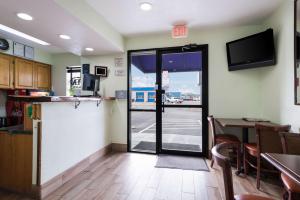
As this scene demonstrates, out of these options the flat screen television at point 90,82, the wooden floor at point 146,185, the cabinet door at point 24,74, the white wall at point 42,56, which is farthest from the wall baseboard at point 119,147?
the white wall at point 42,56

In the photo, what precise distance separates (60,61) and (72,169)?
3.50m

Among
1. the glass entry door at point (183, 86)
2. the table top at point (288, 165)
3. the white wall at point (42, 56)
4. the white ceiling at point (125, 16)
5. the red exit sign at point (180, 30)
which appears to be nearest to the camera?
the table top at point (288, 165)

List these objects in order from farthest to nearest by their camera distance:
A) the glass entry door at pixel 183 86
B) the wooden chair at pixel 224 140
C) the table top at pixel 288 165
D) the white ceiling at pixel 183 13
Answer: the glass entry door at pixel 183 86 < the wooden chair at pixel 224 140 < the white ceiling at pixel 183 13 < the table top at pixel 288 165

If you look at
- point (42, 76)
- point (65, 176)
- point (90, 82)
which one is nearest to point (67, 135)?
point (65, 176)

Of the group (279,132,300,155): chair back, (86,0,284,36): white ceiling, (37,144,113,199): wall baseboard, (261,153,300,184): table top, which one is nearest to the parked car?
(86,0,284,36): white ceiling

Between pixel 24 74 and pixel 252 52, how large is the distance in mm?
4855

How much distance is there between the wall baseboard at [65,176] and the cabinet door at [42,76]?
268 centimetres

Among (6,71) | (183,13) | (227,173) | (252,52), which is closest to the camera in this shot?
(227,173)

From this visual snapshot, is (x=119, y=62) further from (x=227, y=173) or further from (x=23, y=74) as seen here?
(x=227, y=173)

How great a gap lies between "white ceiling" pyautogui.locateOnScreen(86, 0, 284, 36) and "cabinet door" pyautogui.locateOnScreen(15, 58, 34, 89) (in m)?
2.53

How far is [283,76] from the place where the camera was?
95.8 inches

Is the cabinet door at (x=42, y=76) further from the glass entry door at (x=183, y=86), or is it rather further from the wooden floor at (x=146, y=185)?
the glass entry door at (x=183, y=86)

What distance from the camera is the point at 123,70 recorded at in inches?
148

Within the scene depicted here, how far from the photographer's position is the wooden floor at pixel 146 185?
6.68 feet
